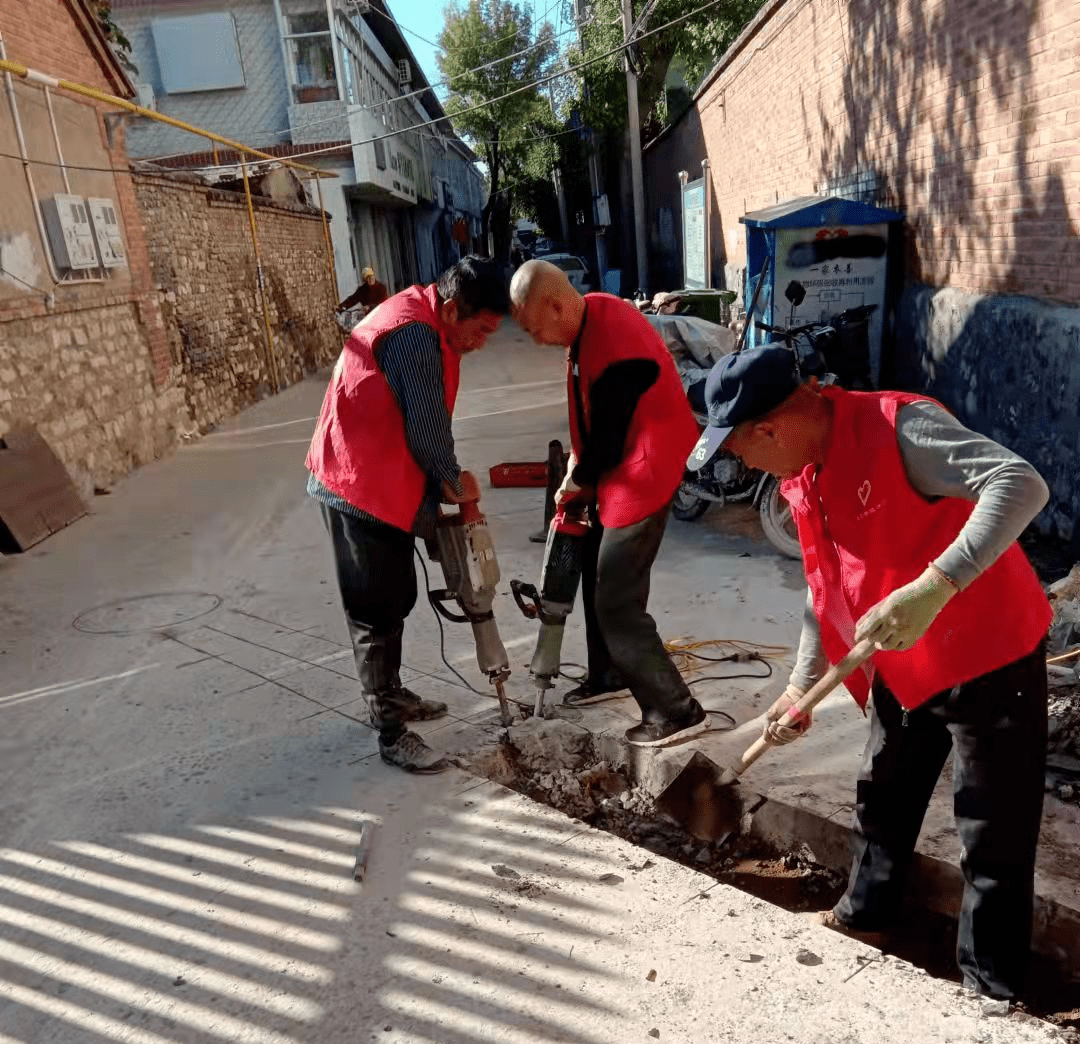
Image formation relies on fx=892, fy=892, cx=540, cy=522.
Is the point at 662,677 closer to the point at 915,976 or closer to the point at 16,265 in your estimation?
the point at 915,976

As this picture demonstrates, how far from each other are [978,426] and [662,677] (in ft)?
12.9

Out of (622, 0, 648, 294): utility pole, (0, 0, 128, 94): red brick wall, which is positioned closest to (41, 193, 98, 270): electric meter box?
(0, 0, 128, 94): red brick wall

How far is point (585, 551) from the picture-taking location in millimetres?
3779

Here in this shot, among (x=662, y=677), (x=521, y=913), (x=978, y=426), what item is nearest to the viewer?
(x=521, y=913)

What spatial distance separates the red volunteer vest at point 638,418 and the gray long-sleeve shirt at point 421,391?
22.1 inches

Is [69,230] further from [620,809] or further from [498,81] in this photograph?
[498,81]

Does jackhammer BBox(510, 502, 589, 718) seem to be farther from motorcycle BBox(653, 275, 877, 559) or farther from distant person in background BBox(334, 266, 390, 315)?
distant person in background BBox(334, 266, 390, 315)

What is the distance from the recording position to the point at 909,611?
185cm

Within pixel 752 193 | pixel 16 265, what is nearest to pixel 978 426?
pixel 16 265

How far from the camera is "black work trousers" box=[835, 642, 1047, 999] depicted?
6.61 ft

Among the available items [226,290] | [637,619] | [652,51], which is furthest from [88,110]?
[652,51]

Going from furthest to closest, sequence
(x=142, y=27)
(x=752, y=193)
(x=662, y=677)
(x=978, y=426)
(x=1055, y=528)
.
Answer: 1. (x=142, y=27)
2. (x=752, y=193)
3. (x=978, y=426)
4. (x=1055, y=528)
5. (x=662, y=677)

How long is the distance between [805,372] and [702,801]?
3.26 meters

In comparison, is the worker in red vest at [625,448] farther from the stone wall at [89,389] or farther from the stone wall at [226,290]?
Result: the stone wall at [226,290]
